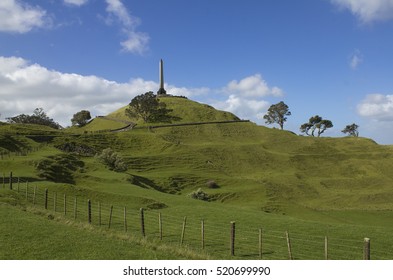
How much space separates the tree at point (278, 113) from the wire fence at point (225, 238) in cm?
15294

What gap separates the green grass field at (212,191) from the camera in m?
26.9

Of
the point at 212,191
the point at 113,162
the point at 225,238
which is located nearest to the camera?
the point at 225,238

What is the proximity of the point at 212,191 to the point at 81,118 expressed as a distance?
4518 inches

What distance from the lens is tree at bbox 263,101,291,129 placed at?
187875 millimetres

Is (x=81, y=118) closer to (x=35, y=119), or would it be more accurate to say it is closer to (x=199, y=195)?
(x=35, y=119)

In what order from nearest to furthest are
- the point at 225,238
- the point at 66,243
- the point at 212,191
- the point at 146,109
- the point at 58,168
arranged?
the point at 66,243 < the point at 225,238 < the point at 58,168 < the point at 212,191 < the point at 146,109

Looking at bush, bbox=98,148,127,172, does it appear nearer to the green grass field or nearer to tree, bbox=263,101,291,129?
the green grass field

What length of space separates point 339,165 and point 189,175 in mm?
50541

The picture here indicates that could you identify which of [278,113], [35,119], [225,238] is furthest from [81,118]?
[225,238]

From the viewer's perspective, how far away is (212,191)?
78.2m

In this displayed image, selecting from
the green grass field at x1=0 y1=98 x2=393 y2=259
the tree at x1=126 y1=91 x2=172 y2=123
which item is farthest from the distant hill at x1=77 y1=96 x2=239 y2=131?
the tree at x1=126 y1=91 x2=172 y2=123

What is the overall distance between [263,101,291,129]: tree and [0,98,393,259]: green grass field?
26634 millimetres

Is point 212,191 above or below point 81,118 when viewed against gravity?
below

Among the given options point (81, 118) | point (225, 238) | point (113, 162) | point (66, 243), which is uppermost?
point (81, 118)
